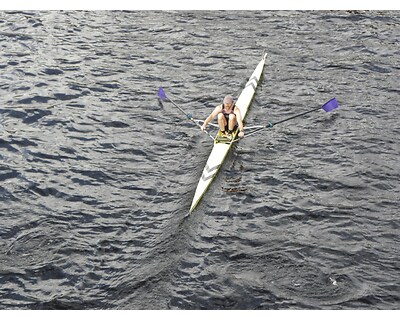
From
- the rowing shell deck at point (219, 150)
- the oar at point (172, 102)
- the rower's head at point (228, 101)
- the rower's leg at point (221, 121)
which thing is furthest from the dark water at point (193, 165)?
the rower's head at point (228, 101)

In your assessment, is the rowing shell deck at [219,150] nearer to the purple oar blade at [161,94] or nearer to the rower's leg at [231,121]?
the rower's leg at [231,121]

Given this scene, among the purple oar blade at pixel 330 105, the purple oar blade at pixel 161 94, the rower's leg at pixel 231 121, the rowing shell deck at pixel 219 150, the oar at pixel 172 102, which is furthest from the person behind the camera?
the purple oar blade at pixel 161 94

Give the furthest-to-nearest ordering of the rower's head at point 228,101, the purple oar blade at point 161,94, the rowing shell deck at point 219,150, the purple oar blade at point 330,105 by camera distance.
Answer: the purple oar blade at point 161,94, the purple oar blade at point 330,105, the rower's head at point 228,101, the rowing shell deck at point 219,150

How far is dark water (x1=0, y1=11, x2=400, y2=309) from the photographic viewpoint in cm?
1217

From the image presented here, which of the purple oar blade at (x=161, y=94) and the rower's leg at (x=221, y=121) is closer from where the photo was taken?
the rower's leg at (x=221, y=121)

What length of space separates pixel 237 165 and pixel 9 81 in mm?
9437

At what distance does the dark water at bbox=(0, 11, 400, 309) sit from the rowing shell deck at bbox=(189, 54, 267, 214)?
274 millimetres

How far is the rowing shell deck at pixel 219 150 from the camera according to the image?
592 inches

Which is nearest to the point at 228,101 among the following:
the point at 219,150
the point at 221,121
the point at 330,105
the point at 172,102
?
the point at 221,121

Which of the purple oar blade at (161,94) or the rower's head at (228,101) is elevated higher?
the rower's head at (228,101)

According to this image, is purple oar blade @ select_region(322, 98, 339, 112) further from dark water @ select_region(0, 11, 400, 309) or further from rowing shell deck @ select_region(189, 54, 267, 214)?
rowing shell deck @ select_region(189, 54, 267, 214)

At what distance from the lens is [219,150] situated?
55.2ft

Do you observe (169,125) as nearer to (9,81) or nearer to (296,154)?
(296,154)

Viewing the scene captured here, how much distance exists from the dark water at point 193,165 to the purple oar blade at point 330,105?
0.55m
